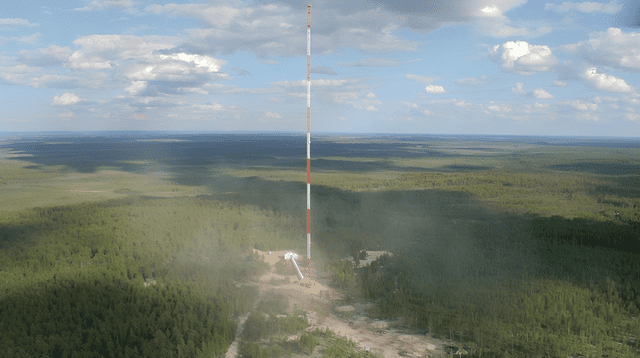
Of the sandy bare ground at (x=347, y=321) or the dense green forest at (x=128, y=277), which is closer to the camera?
the dense green forest at (x=128, y=277)

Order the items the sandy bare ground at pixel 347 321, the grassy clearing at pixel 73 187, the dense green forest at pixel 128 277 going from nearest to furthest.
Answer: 1. the dense green forest at pixel 128 277
2. the sandy bare ground at pixel 347 321
3. the grassy clearing at pixel 73 187

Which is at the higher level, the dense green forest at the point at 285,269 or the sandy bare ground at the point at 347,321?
the dense green forest at the point at 285,269

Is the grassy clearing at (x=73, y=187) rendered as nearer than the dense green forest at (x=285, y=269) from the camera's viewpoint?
No

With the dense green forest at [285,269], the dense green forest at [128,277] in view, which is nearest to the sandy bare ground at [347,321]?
the dense green forest at [285,269]

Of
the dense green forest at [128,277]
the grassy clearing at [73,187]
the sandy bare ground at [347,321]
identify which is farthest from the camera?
the grassy clearing at [73,187]

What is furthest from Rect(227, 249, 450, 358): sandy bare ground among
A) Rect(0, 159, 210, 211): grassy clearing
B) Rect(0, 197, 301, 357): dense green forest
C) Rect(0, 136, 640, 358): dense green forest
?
Rect(0, 159, 210, 211): grassy clearing

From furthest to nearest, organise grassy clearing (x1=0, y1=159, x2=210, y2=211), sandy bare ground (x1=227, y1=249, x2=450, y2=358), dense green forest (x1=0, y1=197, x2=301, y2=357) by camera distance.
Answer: grassy clearing (x1=0, y1=159, x2=210, y2=211), sandy bare ground (x1=227, y1=249, x2=450, y2=358), dense green forest (x1=0, y1=197, x2=301, y2=357)

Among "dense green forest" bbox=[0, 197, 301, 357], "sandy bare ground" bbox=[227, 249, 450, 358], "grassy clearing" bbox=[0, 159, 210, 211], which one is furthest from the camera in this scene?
"grassy clearing" bbox=[0, 159, 210, 211]

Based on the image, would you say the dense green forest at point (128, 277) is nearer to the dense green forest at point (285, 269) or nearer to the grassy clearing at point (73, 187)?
the dense green forest at point (285, 269)

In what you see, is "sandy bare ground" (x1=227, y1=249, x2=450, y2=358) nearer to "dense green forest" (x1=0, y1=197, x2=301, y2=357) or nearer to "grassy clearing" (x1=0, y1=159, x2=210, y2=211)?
"dense green forest" (x1=0, y1=197, x2=301, y2=357)
